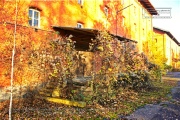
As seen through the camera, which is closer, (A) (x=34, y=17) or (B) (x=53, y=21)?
(A) (x=34, y=17)

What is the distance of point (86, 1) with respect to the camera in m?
17.3

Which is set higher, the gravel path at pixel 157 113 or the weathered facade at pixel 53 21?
the weathered facade at pixel 53 21

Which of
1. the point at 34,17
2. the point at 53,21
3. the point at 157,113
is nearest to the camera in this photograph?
the point at 157,113

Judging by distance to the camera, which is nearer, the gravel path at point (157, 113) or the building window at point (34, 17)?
the gravel path at point (157, 113)

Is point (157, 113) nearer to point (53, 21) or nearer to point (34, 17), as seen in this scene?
point (53, 21)

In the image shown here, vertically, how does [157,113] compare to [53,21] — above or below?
below

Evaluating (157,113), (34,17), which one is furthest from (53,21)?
(157,113)

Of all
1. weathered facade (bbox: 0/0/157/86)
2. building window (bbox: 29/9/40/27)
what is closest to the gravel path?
weathered facade (bbox: 0/0/157/86)

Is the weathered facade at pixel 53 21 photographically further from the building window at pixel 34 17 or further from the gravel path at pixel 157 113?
the gravel path at pixel 157 113

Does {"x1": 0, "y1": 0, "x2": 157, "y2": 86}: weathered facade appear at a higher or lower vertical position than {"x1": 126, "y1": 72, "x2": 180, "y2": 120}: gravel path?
higher

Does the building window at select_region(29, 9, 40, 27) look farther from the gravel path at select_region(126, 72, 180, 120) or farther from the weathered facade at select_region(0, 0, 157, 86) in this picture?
the gravel path at select_region(126, 72, 180, 120)

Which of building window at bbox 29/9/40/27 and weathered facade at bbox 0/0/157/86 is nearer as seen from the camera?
weathered facade at bbox 0/0/157/86

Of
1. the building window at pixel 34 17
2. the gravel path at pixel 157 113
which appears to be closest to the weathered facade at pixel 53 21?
the building window at pixel 34 17

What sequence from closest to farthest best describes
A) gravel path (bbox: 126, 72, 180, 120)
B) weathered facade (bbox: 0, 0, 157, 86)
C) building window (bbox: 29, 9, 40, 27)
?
gravel path (bbox: 126, 72, 180, 120)
weathered facade (bbox: 0, 0, 157, 86)
building window (bbox: 29, 9, 40, 27)
